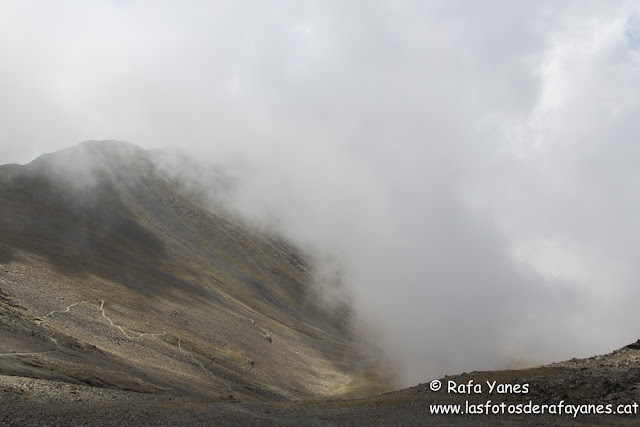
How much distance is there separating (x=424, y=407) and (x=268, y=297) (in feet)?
336

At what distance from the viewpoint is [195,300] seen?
9712 cm

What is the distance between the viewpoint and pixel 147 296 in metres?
87.8

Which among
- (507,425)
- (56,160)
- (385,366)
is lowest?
(507,425)

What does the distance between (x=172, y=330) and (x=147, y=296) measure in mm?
14199

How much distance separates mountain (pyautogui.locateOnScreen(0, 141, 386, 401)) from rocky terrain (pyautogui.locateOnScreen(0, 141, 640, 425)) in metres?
0.40

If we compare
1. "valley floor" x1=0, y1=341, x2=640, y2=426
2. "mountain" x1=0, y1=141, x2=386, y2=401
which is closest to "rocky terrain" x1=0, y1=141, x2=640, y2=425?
"valley floor" x1=0, y1=341, x2=640, y2=426

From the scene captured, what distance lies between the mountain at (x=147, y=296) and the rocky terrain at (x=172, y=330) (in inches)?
15.8

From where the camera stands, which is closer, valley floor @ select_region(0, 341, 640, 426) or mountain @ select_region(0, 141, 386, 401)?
valley floor @ select_region(0, 341, 640, 426)

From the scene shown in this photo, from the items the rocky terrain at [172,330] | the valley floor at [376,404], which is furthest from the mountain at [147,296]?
the valley floor at [376,404]

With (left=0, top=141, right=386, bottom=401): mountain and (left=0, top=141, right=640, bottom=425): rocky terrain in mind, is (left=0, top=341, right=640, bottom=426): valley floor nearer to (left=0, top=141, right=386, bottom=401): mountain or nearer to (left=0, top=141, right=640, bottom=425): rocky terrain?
(left=0, top=141, right=640, bottom=425): rocky terrain

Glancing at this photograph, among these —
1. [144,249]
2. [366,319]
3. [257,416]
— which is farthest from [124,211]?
[257,416]

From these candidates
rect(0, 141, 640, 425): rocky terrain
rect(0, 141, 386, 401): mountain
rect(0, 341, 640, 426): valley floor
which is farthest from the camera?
rect(0, 141, 386, 401): mountain

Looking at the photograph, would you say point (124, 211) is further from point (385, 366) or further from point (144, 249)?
point (385, 366)

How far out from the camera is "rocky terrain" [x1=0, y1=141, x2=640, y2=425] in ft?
119
